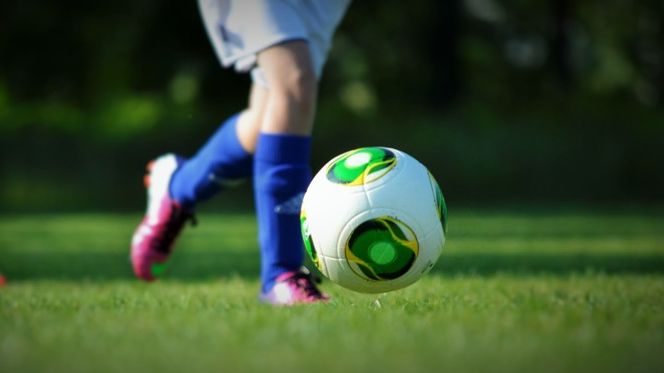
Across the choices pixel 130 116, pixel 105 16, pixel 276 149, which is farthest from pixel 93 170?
pixel 276 149

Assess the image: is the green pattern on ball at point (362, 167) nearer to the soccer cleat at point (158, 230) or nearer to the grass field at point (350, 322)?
the grass field at point (350, 322)

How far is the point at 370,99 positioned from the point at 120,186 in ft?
28.7

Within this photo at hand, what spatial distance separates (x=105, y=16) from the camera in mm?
19000

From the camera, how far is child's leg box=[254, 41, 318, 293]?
3.59 m

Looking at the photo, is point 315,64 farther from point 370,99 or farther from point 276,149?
point 370,99

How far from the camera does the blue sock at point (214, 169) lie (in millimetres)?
4164

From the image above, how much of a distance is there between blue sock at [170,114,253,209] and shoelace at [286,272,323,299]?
0.76 meters

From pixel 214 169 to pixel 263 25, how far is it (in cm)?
82

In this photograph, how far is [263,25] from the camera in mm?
3645

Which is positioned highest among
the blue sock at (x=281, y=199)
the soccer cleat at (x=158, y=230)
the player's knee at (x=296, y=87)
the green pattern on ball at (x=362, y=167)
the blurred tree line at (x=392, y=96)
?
the player's knee at (x=296, y=87)

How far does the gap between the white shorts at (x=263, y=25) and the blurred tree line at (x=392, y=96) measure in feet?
37.1

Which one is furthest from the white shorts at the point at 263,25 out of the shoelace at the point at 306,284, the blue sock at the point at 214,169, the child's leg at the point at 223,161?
the shoelace at the point at 306,284

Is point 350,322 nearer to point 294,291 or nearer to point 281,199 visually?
point 294,291

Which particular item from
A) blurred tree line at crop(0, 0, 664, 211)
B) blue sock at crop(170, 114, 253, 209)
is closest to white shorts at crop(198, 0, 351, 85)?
blue sock at crop(170, 114, 253, 209)
